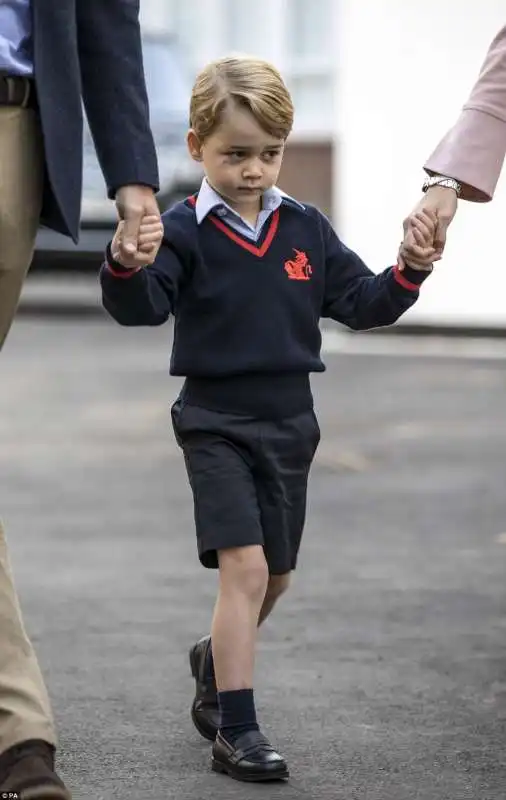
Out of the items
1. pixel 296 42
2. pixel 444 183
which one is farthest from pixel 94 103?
pixel 296 42

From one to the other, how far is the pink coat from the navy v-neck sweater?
0.34m

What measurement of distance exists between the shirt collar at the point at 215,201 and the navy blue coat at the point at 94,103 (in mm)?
260

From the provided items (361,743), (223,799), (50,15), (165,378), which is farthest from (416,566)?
(165,378)

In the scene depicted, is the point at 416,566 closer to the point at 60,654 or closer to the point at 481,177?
the point at 60,654

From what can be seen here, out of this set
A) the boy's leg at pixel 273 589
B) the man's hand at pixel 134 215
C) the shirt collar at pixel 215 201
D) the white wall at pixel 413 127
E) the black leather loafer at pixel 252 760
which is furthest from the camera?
the white wall at pixel 413 127

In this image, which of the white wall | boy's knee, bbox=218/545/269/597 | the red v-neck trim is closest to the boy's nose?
the red v-neck trim

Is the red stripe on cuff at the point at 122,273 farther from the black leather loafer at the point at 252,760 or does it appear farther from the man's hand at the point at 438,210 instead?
the black leather loafer at the point at 252,760

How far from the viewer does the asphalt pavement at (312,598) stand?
13.8 ft

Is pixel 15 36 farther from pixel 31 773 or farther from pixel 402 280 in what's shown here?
pixel 31 773

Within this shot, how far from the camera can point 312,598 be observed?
5.93 meters

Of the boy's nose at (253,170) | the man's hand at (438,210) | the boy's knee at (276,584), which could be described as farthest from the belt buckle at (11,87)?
the boy's knee at (276,584)

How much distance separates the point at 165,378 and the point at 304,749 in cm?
779

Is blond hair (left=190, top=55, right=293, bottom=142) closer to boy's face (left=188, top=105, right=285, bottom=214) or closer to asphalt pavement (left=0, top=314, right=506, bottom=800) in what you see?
boy's face (left=188, top=105, right=285, bottom=214)

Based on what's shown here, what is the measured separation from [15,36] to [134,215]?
415mm
